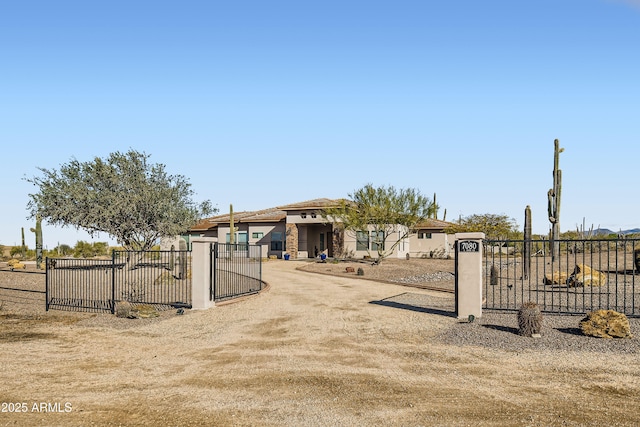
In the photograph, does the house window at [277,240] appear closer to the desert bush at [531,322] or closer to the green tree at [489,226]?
the green tree at [489,226]

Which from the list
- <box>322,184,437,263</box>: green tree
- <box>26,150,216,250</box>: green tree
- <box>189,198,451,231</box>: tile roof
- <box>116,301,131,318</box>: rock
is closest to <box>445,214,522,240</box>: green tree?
<box>189,198,451,231</box>: tile roof

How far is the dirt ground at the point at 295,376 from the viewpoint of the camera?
27.5 feet

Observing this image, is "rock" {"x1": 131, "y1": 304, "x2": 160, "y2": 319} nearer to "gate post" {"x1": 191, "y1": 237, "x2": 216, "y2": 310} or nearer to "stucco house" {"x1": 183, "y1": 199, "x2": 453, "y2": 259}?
"gate post" {"x1": 191, "y1": 237, "x2": 216, "y2": 310}

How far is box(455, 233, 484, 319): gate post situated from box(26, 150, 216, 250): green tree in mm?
22904

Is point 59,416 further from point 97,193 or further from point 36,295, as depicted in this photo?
point 97,193

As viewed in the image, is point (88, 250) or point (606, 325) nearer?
point (606, 325)

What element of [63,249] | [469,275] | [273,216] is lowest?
[63,249]

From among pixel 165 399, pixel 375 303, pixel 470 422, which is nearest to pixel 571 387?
pixel 470 422

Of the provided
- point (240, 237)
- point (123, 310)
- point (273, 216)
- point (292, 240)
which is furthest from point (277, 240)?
point (123, 310)

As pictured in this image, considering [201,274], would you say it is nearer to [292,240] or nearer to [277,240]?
[292,240]

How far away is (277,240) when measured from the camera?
56.8m

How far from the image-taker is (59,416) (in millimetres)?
8422

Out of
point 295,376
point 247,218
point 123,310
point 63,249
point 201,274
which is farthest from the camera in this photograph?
point 63,249

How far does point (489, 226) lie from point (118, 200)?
42.5 m
